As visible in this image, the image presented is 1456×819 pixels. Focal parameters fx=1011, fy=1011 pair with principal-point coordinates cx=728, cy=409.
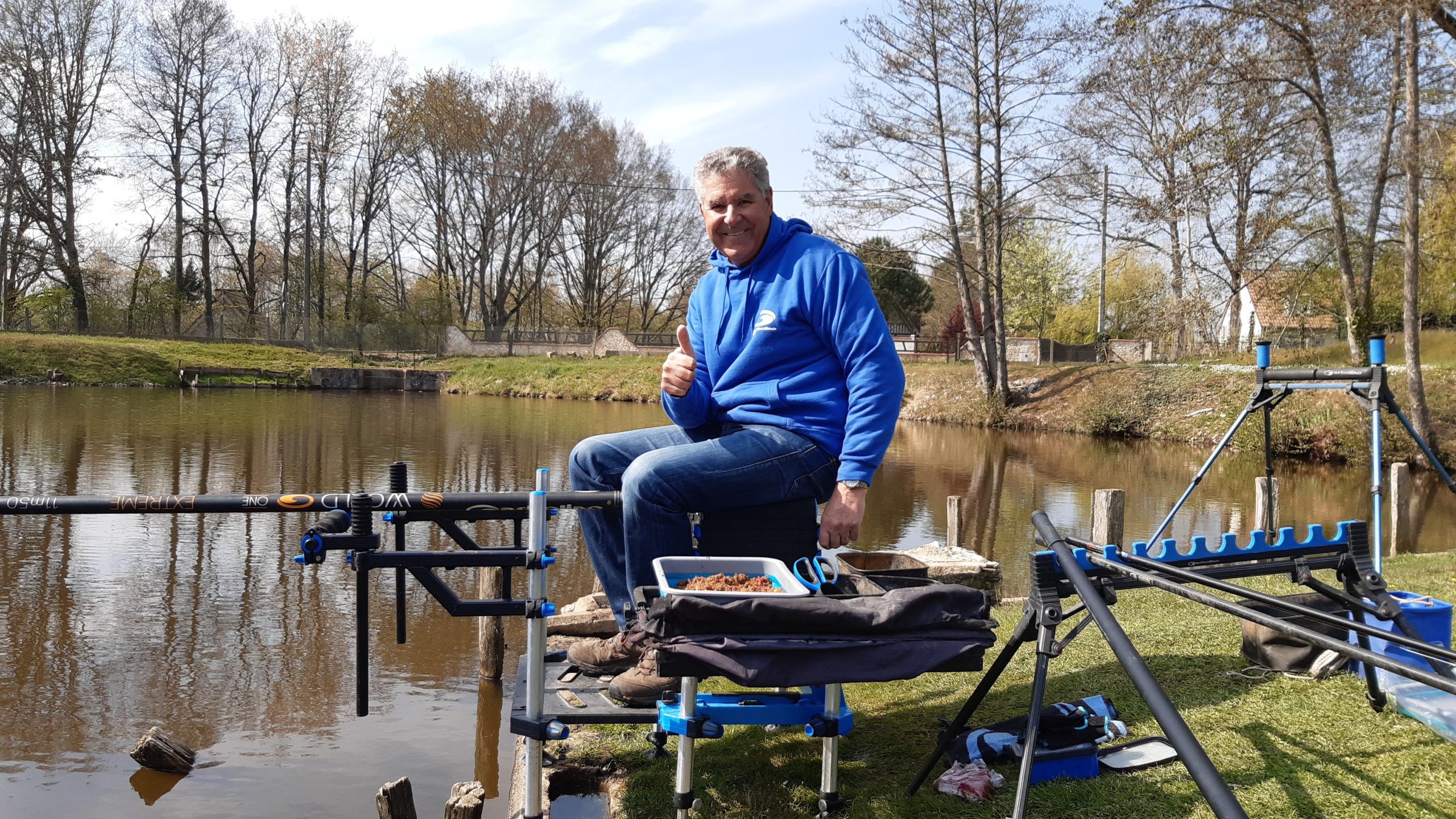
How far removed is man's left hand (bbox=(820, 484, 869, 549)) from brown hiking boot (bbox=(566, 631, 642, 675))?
79cm

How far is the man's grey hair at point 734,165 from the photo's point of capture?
11.4ft

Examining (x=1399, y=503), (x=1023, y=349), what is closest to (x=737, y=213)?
(x=1399, y=503)

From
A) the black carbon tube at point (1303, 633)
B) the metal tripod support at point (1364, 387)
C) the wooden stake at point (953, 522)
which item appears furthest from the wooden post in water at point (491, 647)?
the black carbon tube at point (1303, 633)

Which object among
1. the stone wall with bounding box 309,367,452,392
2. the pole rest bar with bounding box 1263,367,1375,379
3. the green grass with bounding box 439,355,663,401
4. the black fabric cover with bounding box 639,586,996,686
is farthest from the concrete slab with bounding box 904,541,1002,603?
the stone wall with bounding box 309,367,452,392

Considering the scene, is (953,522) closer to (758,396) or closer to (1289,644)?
(1289,644)

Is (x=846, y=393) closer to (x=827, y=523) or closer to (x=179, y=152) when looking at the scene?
(x=827, y=523)

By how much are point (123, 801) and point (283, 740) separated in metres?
0.80

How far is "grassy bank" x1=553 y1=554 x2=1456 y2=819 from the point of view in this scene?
3012 mm

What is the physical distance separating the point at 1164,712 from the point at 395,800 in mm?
2758

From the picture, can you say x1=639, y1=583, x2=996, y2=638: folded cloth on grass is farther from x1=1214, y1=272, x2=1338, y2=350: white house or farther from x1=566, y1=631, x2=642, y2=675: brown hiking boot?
x1=1214, y1=272, x2=1338, y2=350: white house

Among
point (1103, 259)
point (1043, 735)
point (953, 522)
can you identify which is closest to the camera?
point (1043, 735)

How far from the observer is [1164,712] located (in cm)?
179

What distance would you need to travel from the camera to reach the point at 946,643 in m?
2.69

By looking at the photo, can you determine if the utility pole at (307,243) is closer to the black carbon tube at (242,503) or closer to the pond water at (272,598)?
the pond water at (272,598)
